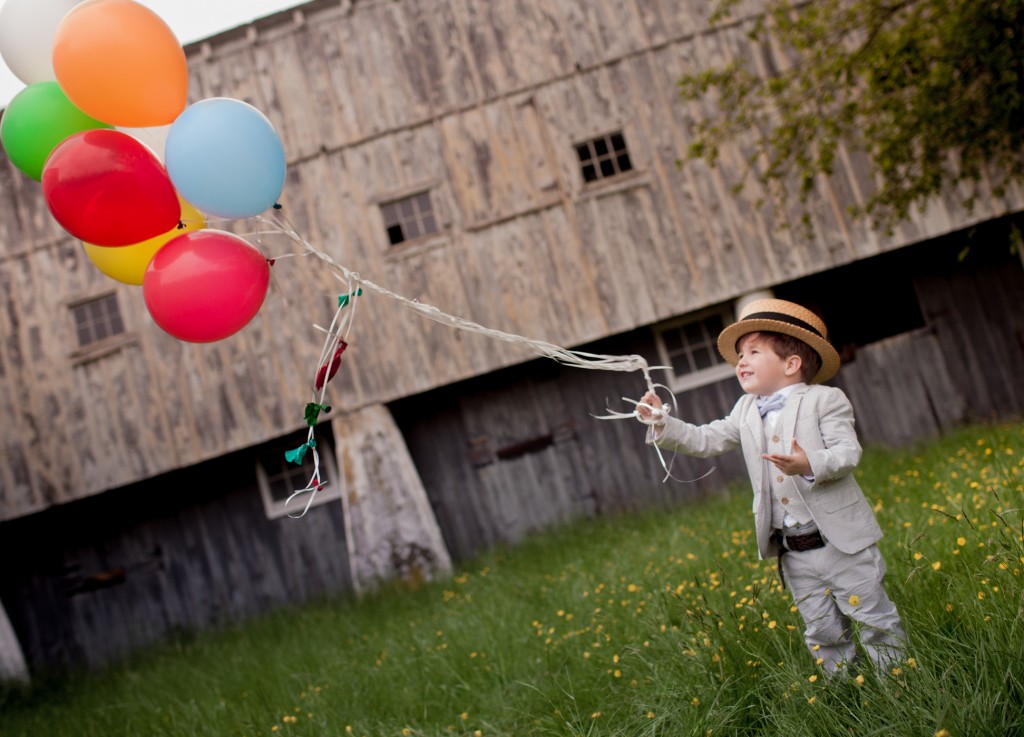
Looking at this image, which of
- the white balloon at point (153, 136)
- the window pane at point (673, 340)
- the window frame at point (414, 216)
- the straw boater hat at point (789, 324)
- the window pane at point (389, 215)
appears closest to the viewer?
the straw boater hat at point (789, 324)

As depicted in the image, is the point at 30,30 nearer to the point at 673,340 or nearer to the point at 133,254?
the point at 133,254

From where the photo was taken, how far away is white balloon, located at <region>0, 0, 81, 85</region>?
3.04 m

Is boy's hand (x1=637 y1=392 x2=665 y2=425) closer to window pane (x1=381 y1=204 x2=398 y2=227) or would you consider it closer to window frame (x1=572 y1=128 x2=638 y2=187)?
window frame (x1=572 y1=128 x2=638 y2=187)

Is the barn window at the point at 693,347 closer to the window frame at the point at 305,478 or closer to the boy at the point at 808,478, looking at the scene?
the window frame at the point at 305,478

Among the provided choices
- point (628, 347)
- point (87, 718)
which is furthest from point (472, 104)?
point (87, 718)

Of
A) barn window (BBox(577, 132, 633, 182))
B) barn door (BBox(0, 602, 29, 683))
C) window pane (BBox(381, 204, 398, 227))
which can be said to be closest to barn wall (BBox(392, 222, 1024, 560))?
barn window (BBox(577, 132, 633, 182))

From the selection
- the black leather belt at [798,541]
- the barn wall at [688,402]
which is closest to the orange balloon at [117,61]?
the black leather belt at [798,541]

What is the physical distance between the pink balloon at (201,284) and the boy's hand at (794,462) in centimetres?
196

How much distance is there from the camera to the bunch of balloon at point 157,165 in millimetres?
2725

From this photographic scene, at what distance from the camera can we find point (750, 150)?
8.13m

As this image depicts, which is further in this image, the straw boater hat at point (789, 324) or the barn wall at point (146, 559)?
the barn wall at point (146, 559)

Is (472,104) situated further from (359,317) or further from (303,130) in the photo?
(359,317)

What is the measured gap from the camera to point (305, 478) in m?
9.42

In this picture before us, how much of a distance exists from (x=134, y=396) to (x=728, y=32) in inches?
305
